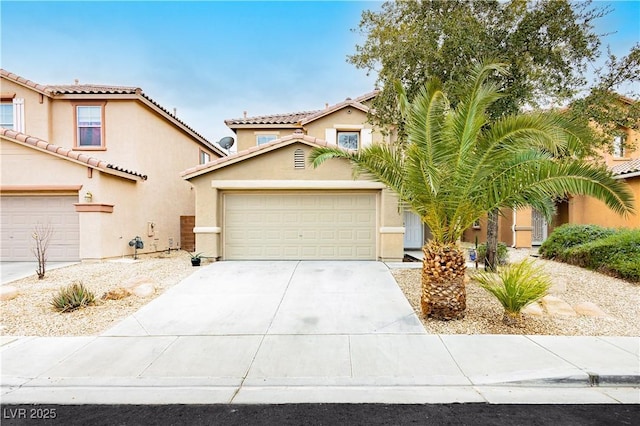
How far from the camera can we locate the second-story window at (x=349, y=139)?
1717 cm

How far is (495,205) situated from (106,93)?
48.8 ft

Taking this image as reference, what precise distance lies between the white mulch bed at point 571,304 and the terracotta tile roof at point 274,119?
430 inches

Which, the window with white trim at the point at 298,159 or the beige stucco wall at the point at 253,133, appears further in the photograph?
the beige stucco wall at the point at 253,133

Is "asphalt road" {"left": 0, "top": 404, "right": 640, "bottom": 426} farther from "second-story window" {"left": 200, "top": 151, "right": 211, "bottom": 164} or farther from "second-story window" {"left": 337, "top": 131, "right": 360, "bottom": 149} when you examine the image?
"second-story window" {"left": 200, "top": 151, "right": 211, "bottom": 164}

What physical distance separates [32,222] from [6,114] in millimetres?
5537

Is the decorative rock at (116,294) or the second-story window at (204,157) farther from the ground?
the second-story window at (204,157)

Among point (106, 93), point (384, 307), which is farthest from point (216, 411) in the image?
point (106, 93)

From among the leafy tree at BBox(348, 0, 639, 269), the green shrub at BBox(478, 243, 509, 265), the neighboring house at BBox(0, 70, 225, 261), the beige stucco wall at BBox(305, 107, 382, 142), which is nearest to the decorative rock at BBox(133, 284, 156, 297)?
the neighboring house at BBox(0, 70, 225, 261)

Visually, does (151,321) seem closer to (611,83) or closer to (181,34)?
(181,34)

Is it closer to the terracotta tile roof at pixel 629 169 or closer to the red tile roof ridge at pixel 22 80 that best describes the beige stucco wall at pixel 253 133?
the red tile roof ridge at pixel 22 80

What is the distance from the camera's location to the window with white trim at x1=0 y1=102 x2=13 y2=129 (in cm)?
1423

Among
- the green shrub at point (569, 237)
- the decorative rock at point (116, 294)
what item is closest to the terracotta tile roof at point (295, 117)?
the green shrub at point (569, 237)

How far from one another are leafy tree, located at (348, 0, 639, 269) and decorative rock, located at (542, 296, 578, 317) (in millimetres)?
2838

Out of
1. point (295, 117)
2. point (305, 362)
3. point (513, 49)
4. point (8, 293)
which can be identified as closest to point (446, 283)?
point (305, 362)
